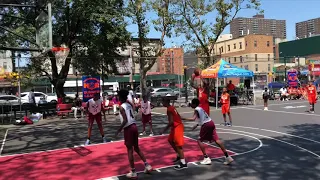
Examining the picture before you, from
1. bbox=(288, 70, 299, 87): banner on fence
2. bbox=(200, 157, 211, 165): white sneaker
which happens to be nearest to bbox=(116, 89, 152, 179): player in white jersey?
bbox=(200, 157, 211, 165): white sneaker

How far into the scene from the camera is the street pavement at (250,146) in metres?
7.32

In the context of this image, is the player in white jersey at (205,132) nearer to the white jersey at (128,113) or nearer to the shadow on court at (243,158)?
the shadow on court at (243,158)

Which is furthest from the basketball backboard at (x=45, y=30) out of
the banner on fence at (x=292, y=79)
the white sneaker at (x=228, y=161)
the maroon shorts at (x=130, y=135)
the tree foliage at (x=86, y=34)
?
the banner on fence at (x=292, y=79)

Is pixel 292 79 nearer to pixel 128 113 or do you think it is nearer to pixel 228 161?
pixel 228 161

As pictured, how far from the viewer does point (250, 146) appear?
10180mm

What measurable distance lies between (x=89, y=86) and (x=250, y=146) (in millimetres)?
14129

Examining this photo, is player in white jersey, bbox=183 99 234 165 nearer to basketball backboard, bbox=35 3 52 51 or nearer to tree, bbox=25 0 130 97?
basketball backboard, bbox=35 3 52 51

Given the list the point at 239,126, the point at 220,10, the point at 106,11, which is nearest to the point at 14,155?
the point at 239,126

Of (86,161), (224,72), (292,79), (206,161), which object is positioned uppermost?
(224,72)

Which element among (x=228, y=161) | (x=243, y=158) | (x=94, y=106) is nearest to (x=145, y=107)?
(x=94, y=106)

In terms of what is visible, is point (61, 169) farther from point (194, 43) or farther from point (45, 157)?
point (194, 43)

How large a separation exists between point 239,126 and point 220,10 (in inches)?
616

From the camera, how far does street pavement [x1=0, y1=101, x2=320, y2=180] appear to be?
7.32 metres

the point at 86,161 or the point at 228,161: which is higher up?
the point at 228,161
